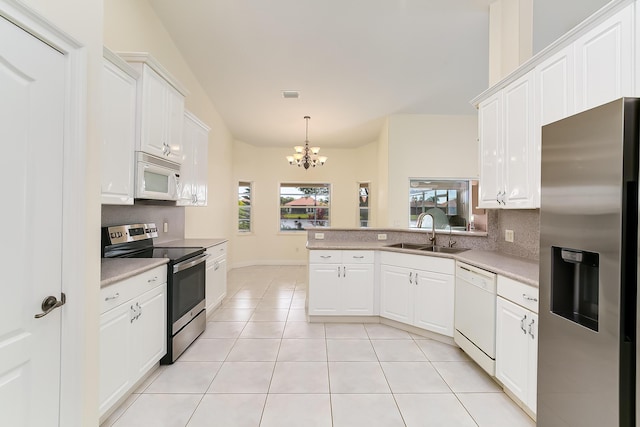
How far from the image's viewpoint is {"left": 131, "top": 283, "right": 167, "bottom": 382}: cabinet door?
2.05 m

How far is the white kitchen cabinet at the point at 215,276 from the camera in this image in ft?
11.4

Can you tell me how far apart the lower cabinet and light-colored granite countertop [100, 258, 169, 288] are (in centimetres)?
4

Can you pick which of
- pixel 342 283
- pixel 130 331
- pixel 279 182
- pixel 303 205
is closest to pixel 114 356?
pixel 130 331

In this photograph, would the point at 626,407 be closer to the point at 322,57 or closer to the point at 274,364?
the point at 274,364

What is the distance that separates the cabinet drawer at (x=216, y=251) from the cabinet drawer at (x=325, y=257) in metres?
1.18

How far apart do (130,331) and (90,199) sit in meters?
1.08

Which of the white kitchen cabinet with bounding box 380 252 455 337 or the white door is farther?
the white kitchen cabinet with bounding box 380 252 455 337

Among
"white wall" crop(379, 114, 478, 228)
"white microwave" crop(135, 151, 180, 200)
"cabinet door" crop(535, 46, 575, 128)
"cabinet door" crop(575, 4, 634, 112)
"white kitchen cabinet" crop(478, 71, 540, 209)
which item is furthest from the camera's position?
"white wall" crop(379, 114, 478, 228)

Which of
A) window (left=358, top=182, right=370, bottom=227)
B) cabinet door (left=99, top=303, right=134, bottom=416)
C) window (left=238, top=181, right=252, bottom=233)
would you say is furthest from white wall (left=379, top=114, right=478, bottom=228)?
cabinet door (left=99, top=303, right=134, bottom=416)

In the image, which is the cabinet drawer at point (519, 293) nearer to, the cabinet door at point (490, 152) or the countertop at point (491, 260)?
the countertop at point (491, 260)

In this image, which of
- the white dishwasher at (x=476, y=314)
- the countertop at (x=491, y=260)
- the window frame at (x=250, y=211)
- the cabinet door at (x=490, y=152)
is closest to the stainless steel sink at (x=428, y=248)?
the countertop at (x=491, y=260)

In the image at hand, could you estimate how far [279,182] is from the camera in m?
7.72

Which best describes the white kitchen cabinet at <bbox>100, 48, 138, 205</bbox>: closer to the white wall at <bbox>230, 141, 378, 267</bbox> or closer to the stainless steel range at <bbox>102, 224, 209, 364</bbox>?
the stainless steel range at <bbox>102, 224, 209, 364</bbox>

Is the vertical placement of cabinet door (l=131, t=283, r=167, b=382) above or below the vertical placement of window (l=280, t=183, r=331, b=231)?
below
